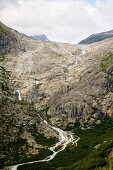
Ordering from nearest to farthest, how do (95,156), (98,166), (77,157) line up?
(98,166) < (95,156) < (77,157)

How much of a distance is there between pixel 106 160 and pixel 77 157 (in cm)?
6270

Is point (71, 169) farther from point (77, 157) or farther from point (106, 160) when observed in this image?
point (77, 157)

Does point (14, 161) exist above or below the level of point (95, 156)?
below

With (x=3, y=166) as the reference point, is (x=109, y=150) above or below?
above

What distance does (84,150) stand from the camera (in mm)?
199125

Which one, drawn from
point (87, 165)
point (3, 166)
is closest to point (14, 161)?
point (3, 166)

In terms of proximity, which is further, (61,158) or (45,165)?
(61,158)

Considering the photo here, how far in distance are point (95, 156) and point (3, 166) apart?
219 ft

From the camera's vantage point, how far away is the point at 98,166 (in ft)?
397

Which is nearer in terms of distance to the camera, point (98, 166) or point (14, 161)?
point (98, 166)

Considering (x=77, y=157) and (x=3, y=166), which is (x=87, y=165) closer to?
(x=77, y=157)

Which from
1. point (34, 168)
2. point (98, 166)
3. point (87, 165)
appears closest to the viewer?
point (98, 166)

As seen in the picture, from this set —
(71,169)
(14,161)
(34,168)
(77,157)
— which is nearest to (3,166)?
(14,161)

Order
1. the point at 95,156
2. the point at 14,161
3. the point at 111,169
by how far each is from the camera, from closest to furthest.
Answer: the point at 111,169 → the point at 95,156 → the point at 14,161
